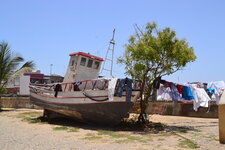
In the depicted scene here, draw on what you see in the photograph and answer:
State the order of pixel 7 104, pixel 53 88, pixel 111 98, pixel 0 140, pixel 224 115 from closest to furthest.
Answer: pixel 224 115 < pixel 0 140 < pixel 111 98 < pixel 53 88 < pixel 7 104

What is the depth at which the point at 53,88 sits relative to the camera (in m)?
13.3

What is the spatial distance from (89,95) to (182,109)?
8.90 metres

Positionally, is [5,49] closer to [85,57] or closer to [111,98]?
[85,57]

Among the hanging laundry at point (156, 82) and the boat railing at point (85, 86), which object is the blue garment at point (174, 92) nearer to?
the hanging laundry at point (156, 82)

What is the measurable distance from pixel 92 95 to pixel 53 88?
355 centimetres

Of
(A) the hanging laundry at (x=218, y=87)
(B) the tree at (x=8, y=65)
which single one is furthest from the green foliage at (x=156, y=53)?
(B) the tree at (x=8, y=65)

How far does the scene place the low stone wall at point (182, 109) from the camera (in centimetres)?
1644

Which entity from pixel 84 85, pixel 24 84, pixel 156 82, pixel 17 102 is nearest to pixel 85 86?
pixel 84 85

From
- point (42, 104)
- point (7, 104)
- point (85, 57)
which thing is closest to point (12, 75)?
point (7, 104)

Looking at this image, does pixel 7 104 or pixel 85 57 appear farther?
pixel 7 104

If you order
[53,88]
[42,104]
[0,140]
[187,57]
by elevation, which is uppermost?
[187,57]

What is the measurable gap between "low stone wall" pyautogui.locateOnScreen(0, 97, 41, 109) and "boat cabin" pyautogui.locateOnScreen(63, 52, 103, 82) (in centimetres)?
998

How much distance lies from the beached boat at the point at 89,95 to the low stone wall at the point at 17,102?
8.59m

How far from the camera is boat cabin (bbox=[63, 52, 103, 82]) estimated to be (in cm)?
1356
